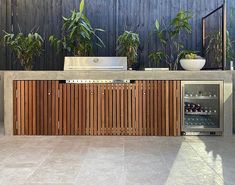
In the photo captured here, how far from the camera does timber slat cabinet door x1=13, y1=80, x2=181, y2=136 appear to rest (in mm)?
5105

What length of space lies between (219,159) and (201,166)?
386 millimetres

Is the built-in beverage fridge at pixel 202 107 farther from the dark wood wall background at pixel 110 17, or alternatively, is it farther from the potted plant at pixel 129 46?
the dark wood wall background at pixel 110 17

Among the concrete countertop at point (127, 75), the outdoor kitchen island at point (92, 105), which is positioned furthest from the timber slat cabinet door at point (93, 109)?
the concrete countertop at point (127, 75)

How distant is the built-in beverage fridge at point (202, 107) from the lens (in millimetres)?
5074

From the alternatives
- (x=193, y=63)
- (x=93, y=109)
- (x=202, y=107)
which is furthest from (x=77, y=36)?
(x=202, y=107)

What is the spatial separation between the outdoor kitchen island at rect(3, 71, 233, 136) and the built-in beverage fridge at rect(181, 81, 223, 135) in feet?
0.21

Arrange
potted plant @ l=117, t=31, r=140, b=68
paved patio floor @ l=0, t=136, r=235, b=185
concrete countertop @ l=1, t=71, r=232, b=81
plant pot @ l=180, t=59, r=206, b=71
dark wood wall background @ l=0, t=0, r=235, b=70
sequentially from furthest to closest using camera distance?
dark wood wall background @ l=0, t=0, r=235, b=70
potted plant @ l=117, t=31, r=140, b=68
plant pot @ l=180, t=59, r=206, b=71
concrete countertop @ l=1, t=71, r=232, b=81
paved patio floor @ l=0, t=136, r=235, b=185

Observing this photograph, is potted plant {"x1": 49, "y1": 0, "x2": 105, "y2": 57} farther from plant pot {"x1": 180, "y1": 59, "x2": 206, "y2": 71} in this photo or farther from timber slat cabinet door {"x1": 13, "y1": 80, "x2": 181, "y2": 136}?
plant pot {"x1": 180, "y1": 59, "x2": 206, "y2": 71}

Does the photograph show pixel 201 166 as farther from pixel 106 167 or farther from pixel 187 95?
pixel 187 95

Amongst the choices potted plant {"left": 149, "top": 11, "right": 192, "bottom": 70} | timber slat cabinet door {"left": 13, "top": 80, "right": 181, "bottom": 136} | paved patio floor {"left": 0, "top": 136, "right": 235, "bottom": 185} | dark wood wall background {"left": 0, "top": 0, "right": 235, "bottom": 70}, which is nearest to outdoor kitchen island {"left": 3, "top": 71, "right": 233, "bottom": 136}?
timber slat cabinet door {"left": 13, "top": 80, "right": 181, "bottom": 136}

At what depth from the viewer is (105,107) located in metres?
5.13

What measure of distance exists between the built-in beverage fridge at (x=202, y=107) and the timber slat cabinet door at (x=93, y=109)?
18 cm

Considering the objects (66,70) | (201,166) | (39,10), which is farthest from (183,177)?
(39,10)

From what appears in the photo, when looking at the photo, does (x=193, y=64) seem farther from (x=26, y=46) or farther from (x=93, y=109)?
(x=26, y=46)
